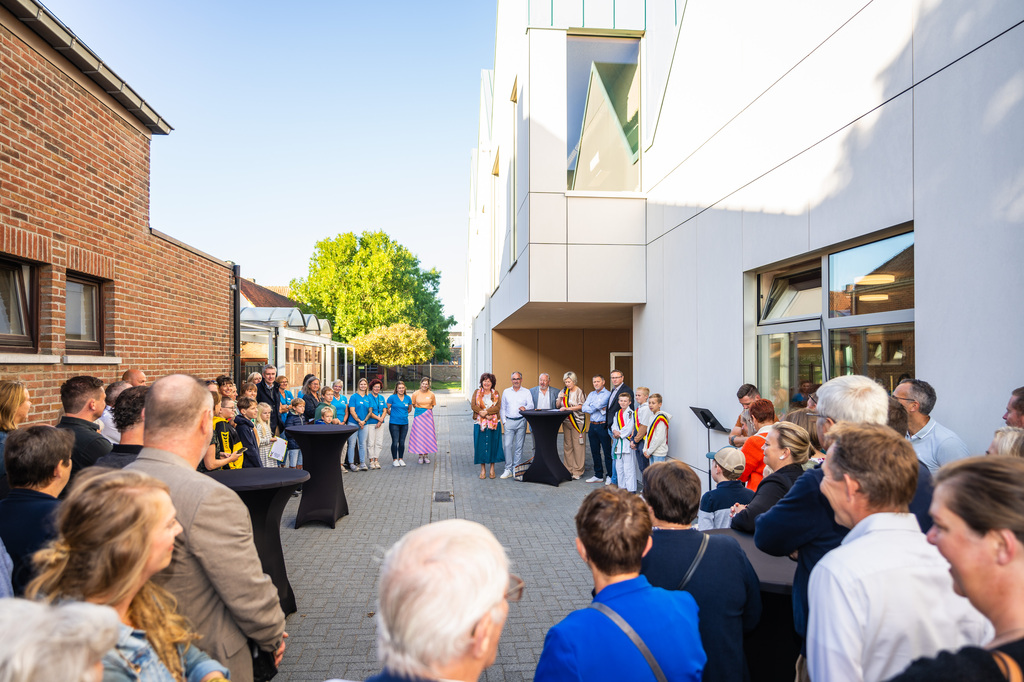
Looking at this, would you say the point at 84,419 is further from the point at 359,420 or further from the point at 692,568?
the point at 359,420

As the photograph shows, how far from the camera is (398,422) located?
39.0 ft

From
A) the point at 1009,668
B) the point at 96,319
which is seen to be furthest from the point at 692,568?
the point at 96,319

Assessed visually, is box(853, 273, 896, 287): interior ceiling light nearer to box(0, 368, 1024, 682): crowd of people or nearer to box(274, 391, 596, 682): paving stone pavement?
box(0, 368, 1024, 682): crowd of people

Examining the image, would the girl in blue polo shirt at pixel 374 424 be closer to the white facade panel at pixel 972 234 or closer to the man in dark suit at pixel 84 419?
the man in dark suit at pixel 84 419

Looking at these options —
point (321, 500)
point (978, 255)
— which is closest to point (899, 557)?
point (978, 255)

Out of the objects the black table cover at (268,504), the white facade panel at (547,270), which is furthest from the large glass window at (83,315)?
the white facade panel at (547,270)

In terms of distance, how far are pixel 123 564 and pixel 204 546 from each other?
0.59m

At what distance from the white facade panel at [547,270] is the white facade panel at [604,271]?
0.13m

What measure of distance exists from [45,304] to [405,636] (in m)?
6.55

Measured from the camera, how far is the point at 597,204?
10.5m

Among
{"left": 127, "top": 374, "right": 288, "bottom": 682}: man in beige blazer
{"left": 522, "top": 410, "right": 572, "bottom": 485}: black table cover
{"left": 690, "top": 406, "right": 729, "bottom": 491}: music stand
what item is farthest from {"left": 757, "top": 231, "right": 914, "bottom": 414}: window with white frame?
{"left": 127, "top": 374, "right": 288, "bottom": 682}: man in beige blazer

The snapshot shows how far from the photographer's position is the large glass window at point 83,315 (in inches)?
254

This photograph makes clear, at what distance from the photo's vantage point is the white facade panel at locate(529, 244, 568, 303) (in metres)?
10.4

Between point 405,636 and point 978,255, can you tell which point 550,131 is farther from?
point 405,636
